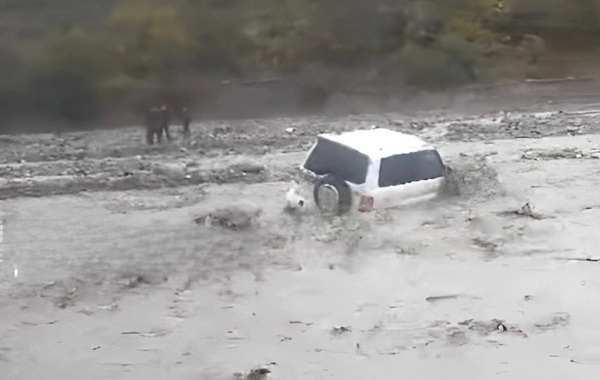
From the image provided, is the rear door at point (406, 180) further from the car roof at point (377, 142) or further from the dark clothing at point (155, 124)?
the dark clothing at point (155, 124)

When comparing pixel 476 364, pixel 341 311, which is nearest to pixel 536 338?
pixel 476 364

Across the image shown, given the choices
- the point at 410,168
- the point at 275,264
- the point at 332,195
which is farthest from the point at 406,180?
the point at 275,264

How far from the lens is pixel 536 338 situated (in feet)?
4.10

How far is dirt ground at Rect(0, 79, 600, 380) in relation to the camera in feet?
3.96

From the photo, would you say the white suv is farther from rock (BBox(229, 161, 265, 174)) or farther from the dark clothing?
the dark clothing

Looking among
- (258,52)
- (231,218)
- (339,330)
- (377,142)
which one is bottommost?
(339,330)

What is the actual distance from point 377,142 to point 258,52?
24cm

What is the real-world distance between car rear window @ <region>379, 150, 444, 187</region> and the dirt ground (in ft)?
0.08

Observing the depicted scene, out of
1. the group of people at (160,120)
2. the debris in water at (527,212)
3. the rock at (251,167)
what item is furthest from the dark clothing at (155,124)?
the debris in water at (527,212)

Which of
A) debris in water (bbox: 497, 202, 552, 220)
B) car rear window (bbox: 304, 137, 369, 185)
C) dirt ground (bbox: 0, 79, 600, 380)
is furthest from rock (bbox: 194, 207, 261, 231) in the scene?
debris in water (bbox: 497, 202, 552, 220)

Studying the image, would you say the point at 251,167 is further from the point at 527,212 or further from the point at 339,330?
the point at 527,212

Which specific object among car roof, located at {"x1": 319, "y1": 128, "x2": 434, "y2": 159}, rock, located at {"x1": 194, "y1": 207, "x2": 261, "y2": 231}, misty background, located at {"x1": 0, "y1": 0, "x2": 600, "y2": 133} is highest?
misty background, located at {"x1": 0, "y1": 0, "x2": 600, "y2": 133}

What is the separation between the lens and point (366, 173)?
4.25ft

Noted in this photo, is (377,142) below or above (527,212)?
above
